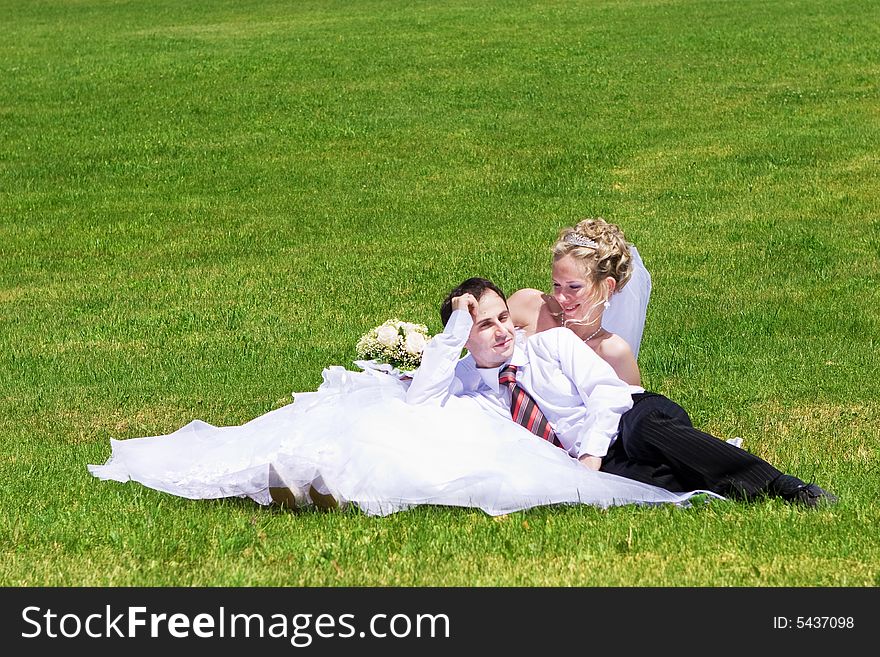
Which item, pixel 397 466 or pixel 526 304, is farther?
pixel 526 304

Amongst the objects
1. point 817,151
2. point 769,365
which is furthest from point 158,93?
point 769,365

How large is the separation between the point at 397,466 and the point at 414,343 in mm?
2079

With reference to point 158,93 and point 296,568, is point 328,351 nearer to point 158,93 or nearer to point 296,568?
point 296,568

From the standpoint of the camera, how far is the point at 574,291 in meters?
8.09

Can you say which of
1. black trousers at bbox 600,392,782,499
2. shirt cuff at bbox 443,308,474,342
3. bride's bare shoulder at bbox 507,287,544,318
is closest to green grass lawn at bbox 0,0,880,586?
black trousers at bbox 600,392,782,499

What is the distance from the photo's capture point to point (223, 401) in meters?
11.3

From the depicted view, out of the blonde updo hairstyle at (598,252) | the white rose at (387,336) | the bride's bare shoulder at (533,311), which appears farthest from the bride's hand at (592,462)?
the white rose at (387,336)

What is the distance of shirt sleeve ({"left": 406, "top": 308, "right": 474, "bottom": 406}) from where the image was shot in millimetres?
7285

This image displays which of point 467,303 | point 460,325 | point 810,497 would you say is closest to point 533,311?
point 467,303

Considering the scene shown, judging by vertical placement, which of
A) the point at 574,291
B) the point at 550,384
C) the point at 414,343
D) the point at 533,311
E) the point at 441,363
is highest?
the point at 574,291

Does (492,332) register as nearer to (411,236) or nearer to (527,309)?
(527,309)

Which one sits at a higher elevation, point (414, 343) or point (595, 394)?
point (595, 394)

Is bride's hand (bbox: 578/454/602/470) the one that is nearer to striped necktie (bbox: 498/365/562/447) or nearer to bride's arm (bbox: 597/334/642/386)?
striped necktie (bbox: 498/365/562/447)

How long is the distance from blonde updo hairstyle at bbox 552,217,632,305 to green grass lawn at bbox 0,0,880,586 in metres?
1.64
